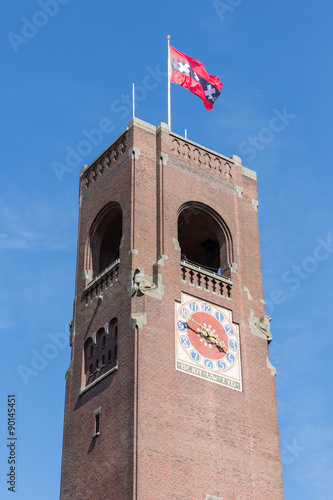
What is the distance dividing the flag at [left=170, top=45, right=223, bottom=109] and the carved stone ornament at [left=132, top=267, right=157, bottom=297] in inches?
473

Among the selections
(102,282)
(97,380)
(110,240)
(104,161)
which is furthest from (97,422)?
(104,161)

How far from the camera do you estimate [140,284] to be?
44.5 metres

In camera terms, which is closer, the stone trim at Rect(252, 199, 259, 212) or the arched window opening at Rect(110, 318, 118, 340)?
the arched window opening at Rect(110, 318, 118, 340)

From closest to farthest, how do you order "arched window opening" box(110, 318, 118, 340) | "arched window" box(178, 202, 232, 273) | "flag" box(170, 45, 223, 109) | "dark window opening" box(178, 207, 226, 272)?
"arched window opening" box(110, 318, 118, 340) → "arched window" box(178, 202, 232, 273) → "dark window opening" box(178, 207, 226, 272) → "flag" box(170, 45, 223, 109)

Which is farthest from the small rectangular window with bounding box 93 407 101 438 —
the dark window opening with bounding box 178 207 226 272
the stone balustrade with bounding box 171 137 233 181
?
Result: the stone balustrade with bounding box 171 137 233 181

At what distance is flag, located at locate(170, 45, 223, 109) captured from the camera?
5234 centimetres

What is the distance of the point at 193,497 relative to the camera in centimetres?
4075

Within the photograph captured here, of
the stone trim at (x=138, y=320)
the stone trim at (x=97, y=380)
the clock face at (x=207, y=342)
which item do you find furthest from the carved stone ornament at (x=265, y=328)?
the stone trim at (x=97, y=380)

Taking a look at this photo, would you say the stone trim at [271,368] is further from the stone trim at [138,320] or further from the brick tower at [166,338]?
the stone trim at [138,320]

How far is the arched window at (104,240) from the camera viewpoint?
50.3 metres

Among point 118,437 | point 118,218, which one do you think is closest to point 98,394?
point 118,437

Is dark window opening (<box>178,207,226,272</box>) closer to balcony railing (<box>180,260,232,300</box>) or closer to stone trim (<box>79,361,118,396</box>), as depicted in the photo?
balcony railing (<box>180,260,232,300</box>)

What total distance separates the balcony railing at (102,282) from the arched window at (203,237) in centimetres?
400

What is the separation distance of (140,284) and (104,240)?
25.0 ft
